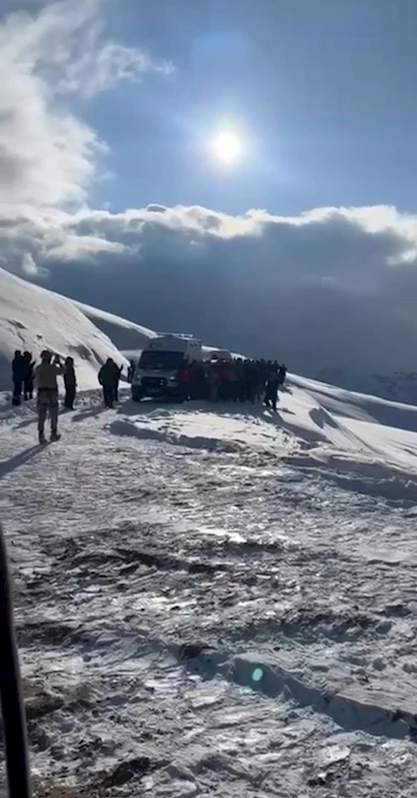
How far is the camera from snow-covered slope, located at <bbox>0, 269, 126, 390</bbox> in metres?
38.2

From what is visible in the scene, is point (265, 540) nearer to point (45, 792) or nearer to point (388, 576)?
point (388, 576)

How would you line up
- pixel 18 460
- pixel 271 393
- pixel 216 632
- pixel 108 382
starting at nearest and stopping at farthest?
pixel 216 632
pixel 18 460
pixel 108 382
pixel 271 393

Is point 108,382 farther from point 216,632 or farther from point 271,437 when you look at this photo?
point 216,632

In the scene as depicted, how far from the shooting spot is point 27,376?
70.9ft

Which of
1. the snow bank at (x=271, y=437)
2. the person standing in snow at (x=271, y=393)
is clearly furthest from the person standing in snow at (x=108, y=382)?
the person standing in snow at (x=271, y=393)

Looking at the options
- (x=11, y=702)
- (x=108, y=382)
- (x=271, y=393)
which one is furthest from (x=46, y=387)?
(x=271, y=393)

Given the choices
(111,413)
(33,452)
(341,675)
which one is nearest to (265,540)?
(341,675)

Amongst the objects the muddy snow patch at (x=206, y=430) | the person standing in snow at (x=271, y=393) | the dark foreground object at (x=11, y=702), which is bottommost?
the muddy snow patch at (x=206, y=430)

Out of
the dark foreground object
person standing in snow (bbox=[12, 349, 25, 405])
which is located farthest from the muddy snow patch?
the dark foreground object

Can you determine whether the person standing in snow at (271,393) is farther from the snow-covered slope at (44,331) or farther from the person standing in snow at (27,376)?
the snow-covered slope at (44,331)

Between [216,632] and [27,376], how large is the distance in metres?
17.5

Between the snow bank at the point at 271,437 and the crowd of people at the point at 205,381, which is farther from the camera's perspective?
the crowd of people at the point at 205,381

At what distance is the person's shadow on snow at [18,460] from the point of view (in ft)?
36.4

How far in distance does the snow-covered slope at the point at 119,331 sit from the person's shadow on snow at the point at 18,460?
6549 centimetres
